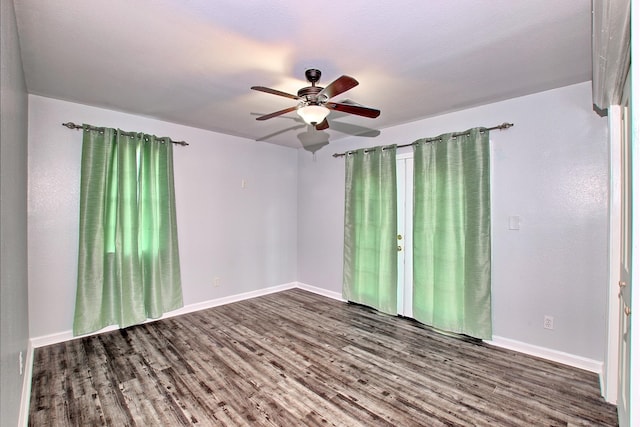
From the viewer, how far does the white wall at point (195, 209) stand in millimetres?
2971

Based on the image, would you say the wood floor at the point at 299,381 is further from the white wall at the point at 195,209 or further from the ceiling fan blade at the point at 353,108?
the ceiling fan blade at the point at 353,108

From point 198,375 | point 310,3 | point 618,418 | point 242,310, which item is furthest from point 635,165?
point 242,310

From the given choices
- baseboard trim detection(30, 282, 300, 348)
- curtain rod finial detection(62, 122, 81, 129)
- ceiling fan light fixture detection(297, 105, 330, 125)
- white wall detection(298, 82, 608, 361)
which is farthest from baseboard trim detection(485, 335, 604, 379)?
curtain rod finial detection(62, 122, 81, 129)

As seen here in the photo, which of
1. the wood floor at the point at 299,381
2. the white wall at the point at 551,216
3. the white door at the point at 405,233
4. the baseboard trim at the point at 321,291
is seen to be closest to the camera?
the wood floor at the point at 299,381

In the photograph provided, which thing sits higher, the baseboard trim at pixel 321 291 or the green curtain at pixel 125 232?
the green curtain at pixel 125 232

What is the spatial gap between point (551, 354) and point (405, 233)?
1.88 metres

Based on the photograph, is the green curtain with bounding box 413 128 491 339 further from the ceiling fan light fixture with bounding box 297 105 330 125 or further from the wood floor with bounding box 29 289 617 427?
the ceiling fan light fixture with bounding box 297 105 330 125

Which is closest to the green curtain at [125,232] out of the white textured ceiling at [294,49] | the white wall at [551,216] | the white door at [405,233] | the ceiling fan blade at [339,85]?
the white textured ceiling at [294,49]

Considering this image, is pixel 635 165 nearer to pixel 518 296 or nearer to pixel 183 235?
pixel 518 296

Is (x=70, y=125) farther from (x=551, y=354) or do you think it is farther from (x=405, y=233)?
(x=551, y=354)

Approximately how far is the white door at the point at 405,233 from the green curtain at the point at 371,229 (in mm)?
100

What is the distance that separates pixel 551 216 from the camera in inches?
108

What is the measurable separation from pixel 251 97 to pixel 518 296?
3.36 meters

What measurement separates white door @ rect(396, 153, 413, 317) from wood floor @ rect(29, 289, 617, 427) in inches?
18.4
